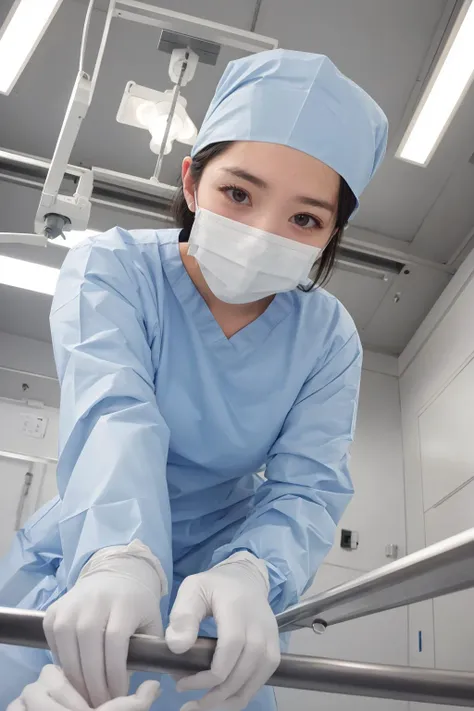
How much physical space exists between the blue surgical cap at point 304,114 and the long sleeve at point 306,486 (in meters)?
0.35

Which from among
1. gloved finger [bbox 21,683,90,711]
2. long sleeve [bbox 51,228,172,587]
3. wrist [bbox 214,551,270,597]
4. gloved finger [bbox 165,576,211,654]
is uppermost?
long sleeve [bbox 51,228,172,587]

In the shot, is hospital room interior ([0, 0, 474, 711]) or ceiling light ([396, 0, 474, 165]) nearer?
ceiling light ([396, 0, 474, 165])

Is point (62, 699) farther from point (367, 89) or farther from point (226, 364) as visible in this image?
point (367, 89)

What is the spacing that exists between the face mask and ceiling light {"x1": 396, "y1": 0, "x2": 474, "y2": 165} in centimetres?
125

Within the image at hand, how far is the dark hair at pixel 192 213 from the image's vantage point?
3.49 feet

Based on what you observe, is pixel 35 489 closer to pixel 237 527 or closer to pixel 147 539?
pixel 237 527

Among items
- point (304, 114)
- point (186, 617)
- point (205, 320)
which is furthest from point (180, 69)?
point (186, 617)

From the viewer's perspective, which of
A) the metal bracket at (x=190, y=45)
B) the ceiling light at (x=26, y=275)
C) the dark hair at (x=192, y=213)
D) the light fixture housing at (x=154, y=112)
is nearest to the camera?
the dark hair at (x=192, y=213)

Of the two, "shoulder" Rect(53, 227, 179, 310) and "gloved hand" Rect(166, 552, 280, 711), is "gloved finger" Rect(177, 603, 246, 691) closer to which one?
"gloved hand" Rect(166, 552, 280, 711)

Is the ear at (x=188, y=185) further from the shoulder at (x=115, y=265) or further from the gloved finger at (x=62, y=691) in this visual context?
the gloved finger at (x=62, y=691)

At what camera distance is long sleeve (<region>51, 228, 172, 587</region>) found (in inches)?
28.8

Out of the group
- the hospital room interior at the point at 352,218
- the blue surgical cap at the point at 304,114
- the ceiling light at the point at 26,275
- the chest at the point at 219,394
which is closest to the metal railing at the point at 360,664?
the chest at the point at 219,394

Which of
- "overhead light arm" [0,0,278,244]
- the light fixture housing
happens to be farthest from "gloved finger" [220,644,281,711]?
the light fixture housing

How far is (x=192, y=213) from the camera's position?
1236 mm
